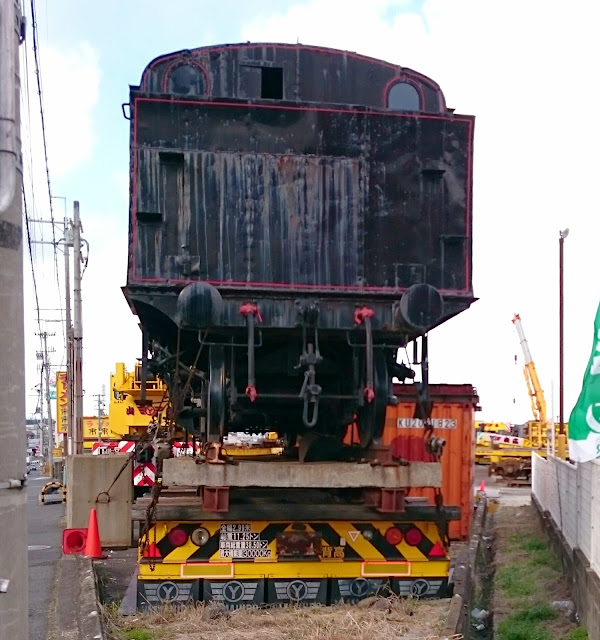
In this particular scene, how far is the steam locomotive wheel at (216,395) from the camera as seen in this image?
23.1 ft

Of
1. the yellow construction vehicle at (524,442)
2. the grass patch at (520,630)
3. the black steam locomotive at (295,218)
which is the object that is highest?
Answer: the black steam locomotive at (295,218)

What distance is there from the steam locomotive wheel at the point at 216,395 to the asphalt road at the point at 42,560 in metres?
1.69

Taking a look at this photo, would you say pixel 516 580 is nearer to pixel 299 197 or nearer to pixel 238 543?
pixel 238 543

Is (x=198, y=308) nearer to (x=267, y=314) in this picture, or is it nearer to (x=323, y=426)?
(x=267, y=314)

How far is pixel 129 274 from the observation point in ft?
23.0

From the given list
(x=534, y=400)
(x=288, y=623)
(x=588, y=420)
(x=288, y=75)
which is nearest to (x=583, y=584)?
(x=588, y=420)

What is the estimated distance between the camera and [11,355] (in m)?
2.51

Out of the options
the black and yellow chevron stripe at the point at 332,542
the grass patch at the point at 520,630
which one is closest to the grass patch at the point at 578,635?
the grass patch at the point at 520,630

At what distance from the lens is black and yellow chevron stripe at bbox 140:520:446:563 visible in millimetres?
6938

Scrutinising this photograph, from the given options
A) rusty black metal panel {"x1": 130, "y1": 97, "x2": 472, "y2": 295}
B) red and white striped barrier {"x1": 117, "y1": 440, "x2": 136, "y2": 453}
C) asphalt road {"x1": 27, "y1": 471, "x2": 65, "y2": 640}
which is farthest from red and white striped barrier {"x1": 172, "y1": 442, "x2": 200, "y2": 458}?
rusty black metal panel {"x1": 130, "y1": 97, "x2": 472, "y2": 295}

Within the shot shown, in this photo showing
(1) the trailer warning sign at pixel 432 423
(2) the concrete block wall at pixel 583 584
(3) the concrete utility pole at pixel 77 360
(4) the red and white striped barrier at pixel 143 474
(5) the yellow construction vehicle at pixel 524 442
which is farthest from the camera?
(5) the yellow construction vehicle at pixel 524 442

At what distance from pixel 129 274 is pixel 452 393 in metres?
6.89

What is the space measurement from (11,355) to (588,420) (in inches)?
201

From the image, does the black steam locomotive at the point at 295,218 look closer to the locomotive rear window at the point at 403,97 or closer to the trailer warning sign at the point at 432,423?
the locomotive rear window at the point at 403,97
